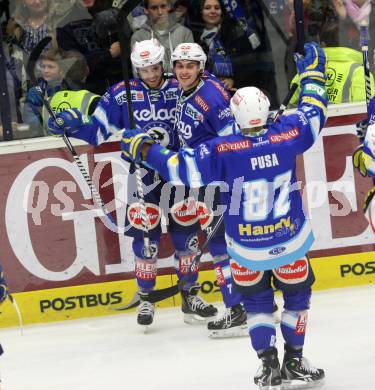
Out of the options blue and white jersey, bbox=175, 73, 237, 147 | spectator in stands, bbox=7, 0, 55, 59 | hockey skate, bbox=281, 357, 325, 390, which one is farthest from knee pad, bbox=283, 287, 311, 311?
spectator in stands, bbox=7, 0, 55, 59

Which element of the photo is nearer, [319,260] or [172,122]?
[172,122]

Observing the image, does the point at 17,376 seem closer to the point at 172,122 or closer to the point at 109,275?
the point at 109,275

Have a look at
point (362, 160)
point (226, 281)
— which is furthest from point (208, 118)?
point (362, 160)

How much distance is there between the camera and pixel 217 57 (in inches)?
258

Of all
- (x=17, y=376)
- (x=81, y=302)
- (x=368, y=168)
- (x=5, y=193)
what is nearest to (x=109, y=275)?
(x=81, y=302)

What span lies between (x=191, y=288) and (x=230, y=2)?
67.1 inches

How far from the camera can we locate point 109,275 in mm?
6535

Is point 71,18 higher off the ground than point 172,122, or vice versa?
point 71,18

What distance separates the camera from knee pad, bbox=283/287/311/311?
482 cm

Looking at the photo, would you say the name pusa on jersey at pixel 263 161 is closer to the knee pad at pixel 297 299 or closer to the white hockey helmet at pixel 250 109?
the white hockey helmet at pixel 250 109

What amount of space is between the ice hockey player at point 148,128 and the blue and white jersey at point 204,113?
17 cm

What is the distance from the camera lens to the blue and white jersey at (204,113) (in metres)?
5.89

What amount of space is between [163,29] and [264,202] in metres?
2.17

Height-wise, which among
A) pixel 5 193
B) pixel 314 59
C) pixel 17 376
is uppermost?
pixel 314 59
